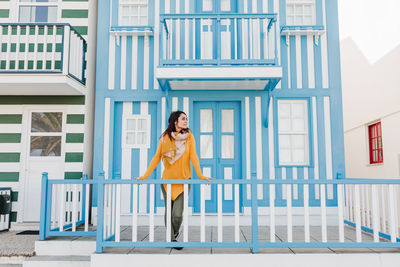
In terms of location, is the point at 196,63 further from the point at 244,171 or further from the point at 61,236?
the point at 61,236

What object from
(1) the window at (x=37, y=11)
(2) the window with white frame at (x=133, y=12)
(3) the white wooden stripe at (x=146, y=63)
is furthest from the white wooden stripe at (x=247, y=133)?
(1) the window at (x=37, y=11)

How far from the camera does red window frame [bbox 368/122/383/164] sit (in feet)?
35.9

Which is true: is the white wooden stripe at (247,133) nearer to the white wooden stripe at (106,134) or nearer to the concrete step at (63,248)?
the white wooden stripe at (106,134)

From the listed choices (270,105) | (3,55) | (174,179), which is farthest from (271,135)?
(3,55)

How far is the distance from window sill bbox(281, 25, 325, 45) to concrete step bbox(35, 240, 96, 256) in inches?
210

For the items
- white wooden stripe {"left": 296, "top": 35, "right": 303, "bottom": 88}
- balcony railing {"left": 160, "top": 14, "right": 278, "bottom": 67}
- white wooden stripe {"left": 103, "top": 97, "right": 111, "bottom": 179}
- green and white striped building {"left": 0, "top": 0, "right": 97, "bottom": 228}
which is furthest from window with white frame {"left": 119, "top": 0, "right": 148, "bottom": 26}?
white wooden stripe {"left": 296, "top": 35, "right": 303, "bottom": 88}

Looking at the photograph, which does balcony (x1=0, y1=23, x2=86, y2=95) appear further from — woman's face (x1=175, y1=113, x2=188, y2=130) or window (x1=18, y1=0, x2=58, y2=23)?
woman's face (x1=175, y1=113, x2=188, y2=130)

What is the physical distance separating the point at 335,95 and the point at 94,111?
5135 mm

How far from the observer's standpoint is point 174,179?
4.32m

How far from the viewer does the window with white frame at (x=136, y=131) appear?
267 inches

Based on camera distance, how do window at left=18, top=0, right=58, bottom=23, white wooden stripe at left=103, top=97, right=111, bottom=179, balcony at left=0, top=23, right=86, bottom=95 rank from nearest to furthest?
1. balcony at left=0, top=23, right=86, bottom=95
2. white wooden stripe at left=103, top=97, right=111, bottom=179
3. window at left=18, top=0, right=58, bottom=23

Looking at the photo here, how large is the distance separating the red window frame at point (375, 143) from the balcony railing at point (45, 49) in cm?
942

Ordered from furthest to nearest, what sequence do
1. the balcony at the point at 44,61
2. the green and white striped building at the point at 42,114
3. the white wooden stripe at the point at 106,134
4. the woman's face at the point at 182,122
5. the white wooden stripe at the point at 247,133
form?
the green and white striped building at the point at 42,114, the white wooden stripe at the point at 106,134, the white wooden stripe at the point at 247,133, the balcony at the point at 44,61, the woman's face at the point at 182,122

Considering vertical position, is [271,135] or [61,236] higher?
[271,135]
